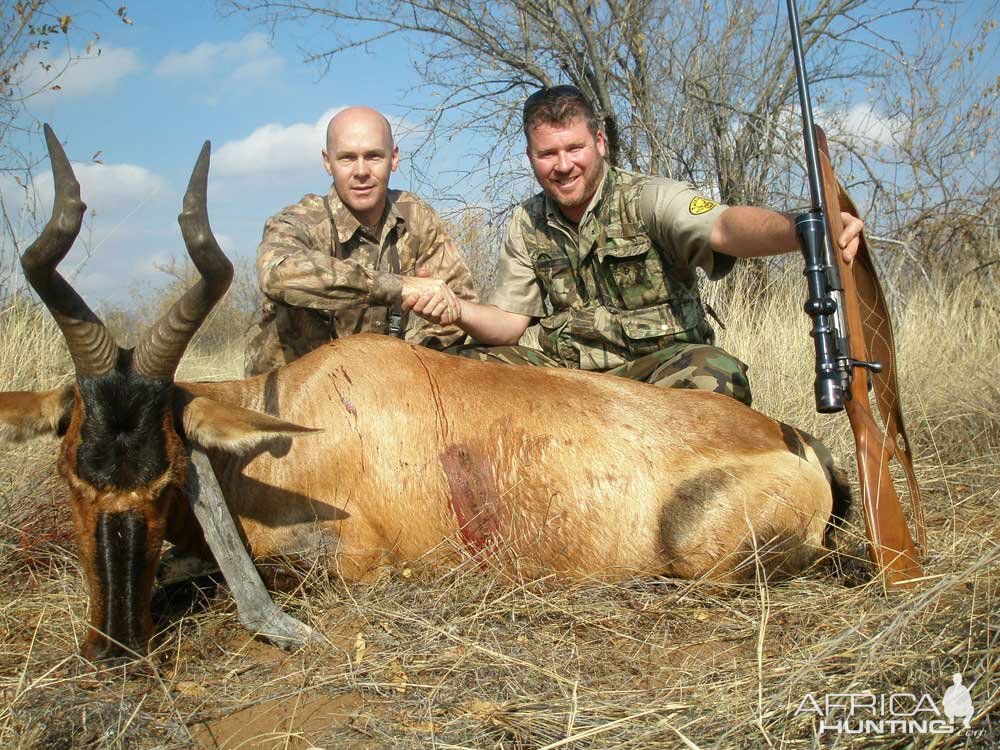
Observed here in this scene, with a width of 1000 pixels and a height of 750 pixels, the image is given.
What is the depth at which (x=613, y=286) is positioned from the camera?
5016 mm

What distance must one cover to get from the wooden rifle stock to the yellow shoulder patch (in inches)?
32.4

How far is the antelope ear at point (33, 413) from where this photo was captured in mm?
3203

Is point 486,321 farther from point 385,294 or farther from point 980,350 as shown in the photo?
point 980,350

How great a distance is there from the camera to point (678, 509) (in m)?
3.56

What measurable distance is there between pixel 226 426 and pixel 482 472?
110 cm

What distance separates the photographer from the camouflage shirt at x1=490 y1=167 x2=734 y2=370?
4676 millimetres

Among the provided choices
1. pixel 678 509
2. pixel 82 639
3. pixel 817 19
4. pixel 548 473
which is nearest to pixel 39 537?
pixel 82 639

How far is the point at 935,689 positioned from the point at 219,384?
3.04m

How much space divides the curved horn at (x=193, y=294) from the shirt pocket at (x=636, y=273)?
8.11 feet

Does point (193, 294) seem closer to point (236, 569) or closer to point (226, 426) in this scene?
point (226, 426)

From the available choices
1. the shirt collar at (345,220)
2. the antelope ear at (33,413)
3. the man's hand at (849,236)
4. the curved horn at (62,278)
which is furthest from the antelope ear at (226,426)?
the shirt collar at (345,220)

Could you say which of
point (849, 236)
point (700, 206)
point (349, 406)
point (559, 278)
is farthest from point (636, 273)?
point (349, 406)

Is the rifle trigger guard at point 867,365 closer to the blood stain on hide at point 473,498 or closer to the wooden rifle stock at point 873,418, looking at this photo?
the wooden rifle stock at point 873,418

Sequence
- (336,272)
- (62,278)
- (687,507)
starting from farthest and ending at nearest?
(336,272)
(687,507)
(62,278)
